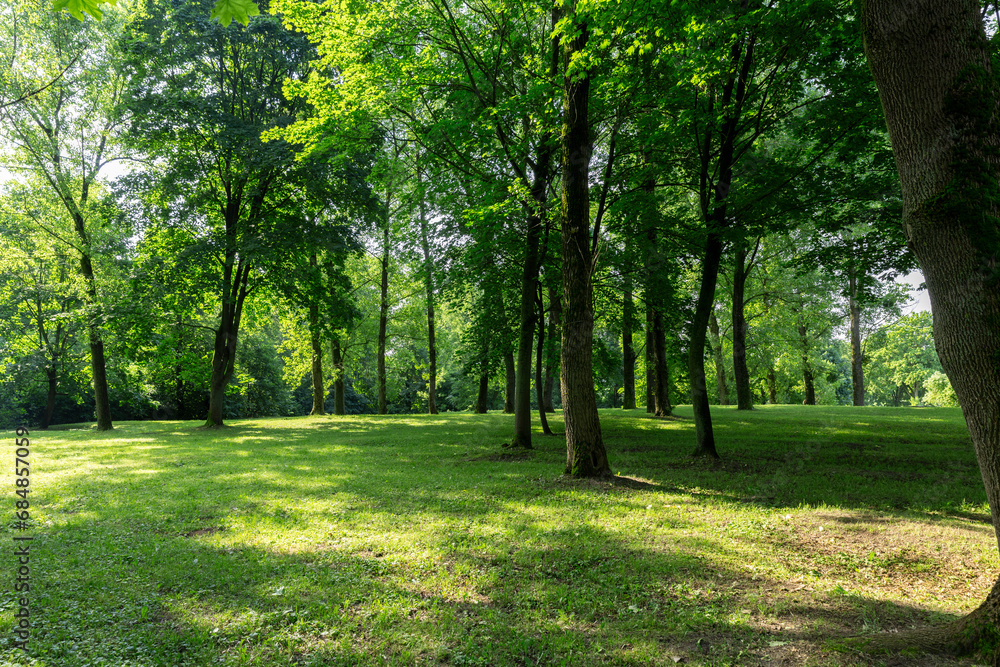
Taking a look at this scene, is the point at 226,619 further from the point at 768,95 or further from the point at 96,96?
the point at 96,96

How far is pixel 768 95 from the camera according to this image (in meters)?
11.2

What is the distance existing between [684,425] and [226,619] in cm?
1540

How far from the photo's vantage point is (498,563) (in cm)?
483

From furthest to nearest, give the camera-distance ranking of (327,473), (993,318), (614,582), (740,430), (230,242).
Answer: (230,242) → (740,430) → (327,473) → (614,582) → (993,318)

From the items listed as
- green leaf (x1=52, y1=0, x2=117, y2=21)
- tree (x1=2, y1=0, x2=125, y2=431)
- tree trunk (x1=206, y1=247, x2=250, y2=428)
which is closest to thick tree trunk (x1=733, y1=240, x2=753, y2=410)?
tree trunk (x1=206, y1=247, x2=250, y2=428)

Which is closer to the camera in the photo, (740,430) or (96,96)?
(740,430)

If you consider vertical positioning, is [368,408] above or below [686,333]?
below

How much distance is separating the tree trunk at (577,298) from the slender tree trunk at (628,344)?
Result: 617 cm

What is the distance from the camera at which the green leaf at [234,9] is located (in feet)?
9.52

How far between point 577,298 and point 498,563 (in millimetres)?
5213

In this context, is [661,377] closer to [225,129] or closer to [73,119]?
[225,129]

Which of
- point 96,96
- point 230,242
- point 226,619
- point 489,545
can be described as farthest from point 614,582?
point 96,96

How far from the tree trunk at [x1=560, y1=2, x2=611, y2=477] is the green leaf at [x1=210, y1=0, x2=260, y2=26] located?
6.50 meters

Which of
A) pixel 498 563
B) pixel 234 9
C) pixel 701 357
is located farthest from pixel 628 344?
pixel 234 9
